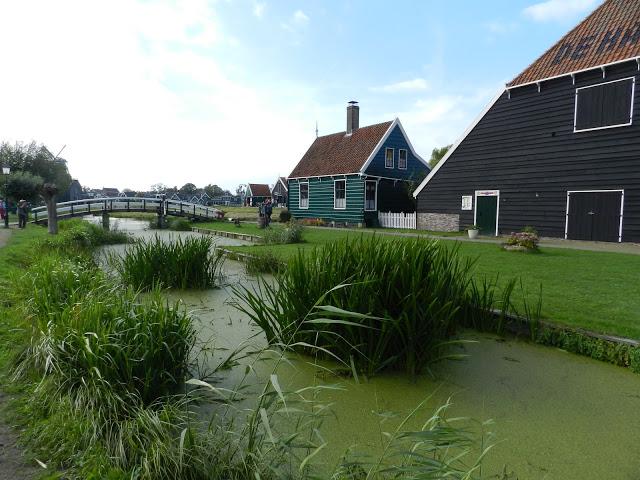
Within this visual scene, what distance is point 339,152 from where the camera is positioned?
2389 cm

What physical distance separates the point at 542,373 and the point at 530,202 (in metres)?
11.7

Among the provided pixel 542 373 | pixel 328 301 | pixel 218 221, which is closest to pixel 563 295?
pixel 542 373

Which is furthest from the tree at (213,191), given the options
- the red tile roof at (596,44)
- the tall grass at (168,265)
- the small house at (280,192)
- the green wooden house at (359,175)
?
the tall grass at (168,265)

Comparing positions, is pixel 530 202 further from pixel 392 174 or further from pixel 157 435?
pixel 157 435

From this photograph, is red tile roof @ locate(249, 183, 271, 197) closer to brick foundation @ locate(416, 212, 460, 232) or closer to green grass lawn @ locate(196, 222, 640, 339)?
brick foundation @ locate(416, 212, 460, 232)

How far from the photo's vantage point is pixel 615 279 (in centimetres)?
630

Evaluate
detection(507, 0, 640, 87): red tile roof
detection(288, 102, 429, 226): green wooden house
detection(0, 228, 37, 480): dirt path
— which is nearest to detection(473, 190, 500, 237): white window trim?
detection(507, 0, 640, 87): red tile roof

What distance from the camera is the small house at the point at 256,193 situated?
66.9 meters

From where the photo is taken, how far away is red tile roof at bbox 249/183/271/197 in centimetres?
6719

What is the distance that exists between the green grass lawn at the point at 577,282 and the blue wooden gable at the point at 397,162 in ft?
39.9

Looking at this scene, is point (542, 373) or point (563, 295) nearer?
point (542, 373)

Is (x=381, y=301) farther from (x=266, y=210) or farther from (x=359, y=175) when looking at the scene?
(x=359, y=175)

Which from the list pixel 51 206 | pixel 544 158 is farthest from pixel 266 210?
pixel 544 158

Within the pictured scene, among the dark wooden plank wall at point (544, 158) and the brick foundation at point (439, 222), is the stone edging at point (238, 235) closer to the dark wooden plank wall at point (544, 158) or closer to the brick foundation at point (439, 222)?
the brick foundation at point (439, 222)
